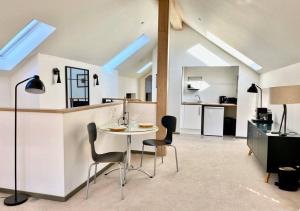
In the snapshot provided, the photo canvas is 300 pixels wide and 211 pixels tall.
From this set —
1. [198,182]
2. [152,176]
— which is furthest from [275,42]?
[152,176]

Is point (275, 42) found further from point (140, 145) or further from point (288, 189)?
point (140, 145)

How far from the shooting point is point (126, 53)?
23.7 feet

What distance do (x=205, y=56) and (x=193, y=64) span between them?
41 centimetres

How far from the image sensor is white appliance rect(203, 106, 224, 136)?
21.2 ft

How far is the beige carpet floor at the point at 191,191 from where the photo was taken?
256 centimetres

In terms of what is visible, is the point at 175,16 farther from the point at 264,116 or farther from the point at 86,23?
the point at 264,116

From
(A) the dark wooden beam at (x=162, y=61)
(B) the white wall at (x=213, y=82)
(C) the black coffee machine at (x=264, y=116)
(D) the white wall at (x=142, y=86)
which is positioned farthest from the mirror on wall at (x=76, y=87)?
(D) the white wall at (x=142, y=86)

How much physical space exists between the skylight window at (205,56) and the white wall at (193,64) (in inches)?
3.0

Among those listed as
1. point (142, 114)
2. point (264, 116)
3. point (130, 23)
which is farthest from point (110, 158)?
point (130, 23)

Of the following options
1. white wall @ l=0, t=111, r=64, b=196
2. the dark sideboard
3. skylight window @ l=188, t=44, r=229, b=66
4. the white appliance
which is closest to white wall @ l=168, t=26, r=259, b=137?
skylight window @ l=188, t=44, r=229, b=66

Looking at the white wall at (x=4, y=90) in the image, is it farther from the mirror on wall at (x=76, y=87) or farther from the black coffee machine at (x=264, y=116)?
the black coffee machine at (x=264, y=116)

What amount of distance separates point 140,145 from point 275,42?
3.07 m

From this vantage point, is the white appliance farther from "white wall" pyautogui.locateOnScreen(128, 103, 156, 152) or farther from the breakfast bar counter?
the breakfast bar counter

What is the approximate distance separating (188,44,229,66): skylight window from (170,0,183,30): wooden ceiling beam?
77 cm
